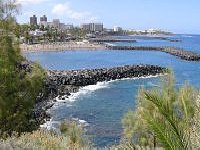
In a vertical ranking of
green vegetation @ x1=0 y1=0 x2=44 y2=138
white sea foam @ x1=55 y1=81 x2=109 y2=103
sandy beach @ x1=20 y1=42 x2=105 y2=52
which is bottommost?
sandy beach @ x1=20 y1=42 x2=105 y2=52

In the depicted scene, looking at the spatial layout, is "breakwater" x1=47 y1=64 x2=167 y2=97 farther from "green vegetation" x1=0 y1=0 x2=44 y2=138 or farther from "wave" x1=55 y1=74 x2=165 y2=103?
"green vegetation" x1=0 y1=0 x2=44 y2=138

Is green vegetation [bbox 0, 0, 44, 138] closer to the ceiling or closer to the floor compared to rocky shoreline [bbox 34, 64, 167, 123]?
closer to the ceiling

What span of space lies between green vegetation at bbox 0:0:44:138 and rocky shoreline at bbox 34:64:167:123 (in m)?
20.9

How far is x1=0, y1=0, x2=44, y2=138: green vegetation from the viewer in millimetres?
18828

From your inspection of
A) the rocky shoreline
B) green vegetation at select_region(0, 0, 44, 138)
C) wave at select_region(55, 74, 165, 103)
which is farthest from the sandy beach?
green vegetation at select_region(0, 0, 44, 138)

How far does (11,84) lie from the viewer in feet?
64.1

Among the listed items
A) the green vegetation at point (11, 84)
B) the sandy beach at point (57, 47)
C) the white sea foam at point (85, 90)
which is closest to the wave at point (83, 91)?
the white sea foam at point (85, 90)

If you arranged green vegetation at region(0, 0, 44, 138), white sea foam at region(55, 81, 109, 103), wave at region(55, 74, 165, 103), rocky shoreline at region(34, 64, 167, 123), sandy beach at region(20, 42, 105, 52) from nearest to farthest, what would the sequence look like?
green vegetation at region(0, 0, 44, 138)
rocky shoreline at region(34, 64, 167, 123)
wave at region(55, 74, 165, 103)
white sea foam at region(55, 81, 109, 103)
sandy beach at region(20, 42, 105, 52)

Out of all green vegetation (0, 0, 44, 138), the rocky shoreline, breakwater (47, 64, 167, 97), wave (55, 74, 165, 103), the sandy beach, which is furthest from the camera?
the sandy beach

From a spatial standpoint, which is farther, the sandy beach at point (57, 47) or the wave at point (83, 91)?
the sandy beach at point (57, 47)

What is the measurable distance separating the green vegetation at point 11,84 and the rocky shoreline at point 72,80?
68.7 ft

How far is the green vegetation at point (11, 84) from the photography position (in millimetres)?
18828

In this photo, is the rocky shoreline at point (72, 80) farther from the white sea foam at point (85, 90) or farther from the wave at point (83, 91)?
the white sea foam at point (85, 90)

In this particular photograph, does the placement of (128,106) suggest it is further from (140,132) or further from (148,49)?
(148,49)
